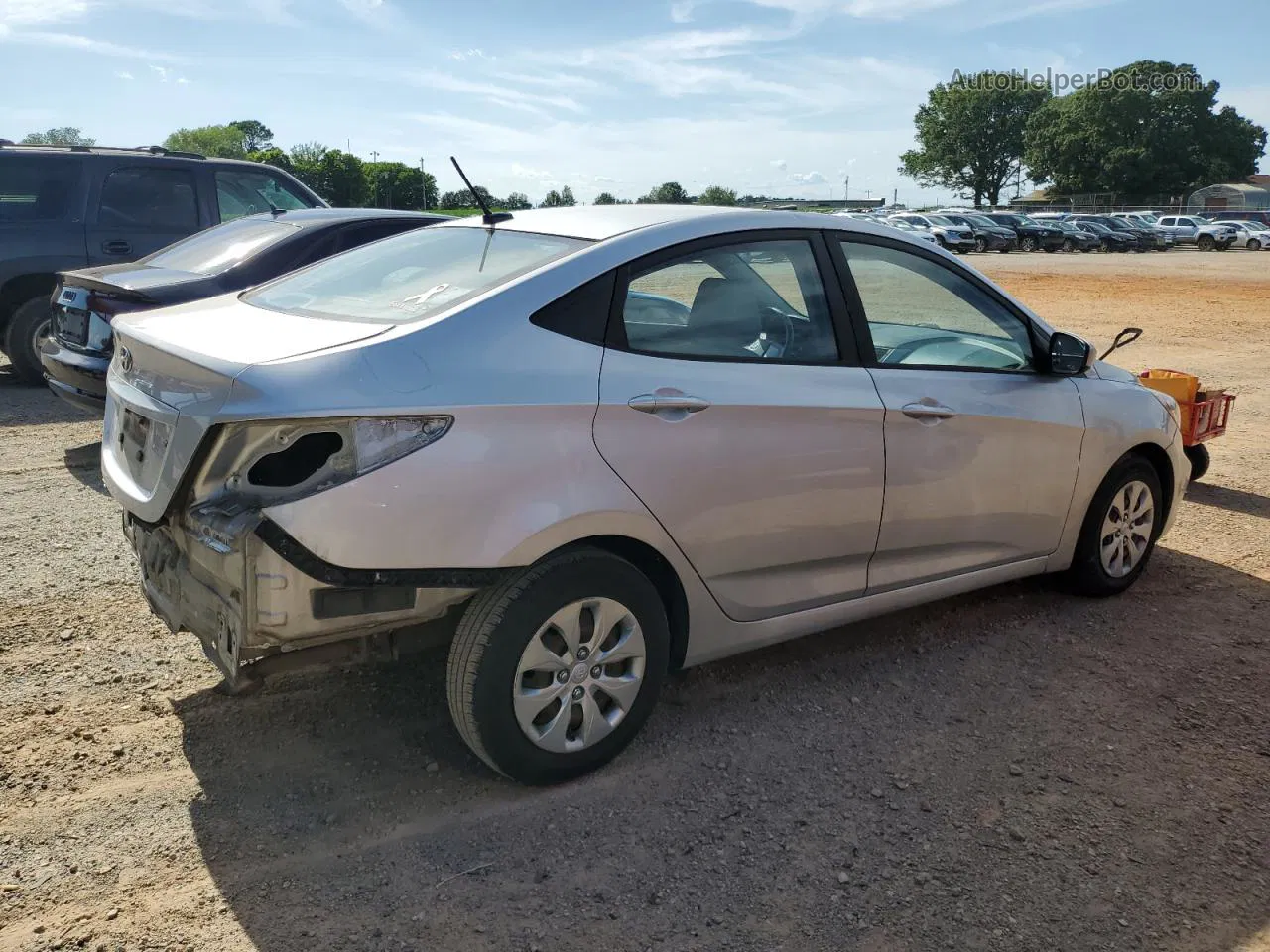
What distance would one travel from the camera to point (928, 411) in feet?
13.0

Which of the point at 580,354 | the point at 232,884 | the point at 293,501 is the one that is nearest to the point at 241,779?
the point at 232,884

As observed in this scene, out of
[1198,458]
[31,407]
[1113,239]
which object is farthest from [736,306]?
[1113,239]

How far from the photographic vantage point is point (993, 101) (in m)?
106

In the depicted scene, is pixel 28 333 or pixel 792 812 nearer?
pixel 792 812

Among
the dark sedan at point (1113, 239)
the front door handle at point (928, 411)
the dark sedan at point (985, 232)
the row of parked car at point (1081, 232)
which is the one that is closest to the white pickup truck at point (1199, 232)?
the row of parked car at point (1081, 232)

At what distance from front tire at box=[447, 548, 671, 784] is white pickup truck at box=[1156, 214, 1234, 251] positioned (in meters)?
54.1

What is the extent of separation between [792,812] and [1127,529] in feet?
8.63

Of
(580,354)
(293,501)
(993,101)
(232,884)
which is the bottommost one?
(232,884)

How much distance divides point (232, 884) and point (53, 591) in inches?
95.9

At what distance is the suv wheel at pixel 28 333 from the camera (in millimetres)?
9164

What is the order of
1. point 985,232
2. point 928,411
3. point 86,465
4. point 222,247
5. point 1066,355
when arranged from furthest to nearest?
1. point 985,232
2. point 222,247
3. point 86,465
4. point 1066,355
5. point 928,411

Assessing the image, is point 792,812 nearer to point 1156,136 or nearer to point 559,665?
point 559,665

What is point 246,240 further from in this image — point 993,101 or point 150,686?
point 993,101

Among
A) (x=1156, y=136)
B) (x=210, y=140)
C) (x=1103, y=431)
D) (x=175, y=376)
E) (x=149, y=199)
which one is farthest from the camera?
(x=210, y=140)
